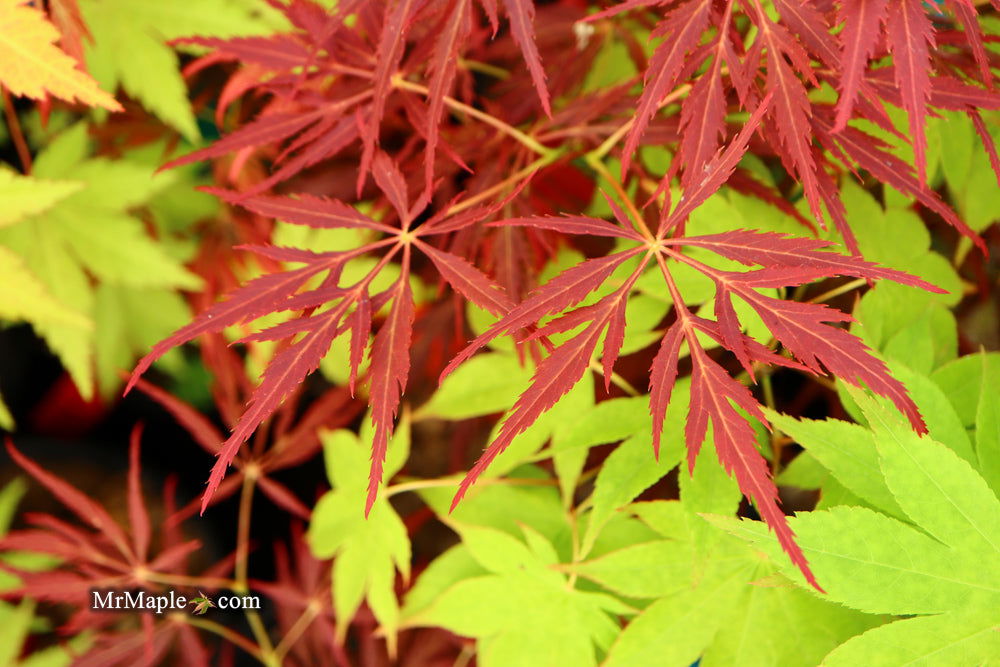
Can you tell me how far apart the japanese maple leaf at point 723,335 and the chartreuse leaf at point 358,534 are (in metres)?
0.38

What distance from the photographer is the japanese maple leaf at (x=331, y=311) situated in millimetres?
454

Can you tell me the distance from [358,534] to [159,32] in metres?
0.68

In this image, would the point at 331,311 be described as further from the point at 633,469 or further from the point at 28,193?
the point at 28,193

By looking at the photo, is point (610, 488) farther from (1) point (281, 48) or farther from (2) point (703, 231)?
(1) point (281, 48)

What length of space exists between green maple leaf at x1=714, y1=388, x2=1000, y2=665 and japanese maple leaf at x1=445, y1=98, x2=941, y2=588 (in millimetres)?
44

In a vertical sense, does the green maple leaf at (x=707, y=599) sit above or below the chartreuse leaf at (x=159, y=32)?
below

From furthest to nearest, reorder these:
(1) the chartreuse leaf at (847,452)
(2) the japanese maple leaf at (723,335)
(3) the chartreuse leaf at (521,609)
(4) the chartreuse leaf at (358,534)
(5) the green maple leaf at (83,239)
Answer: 1. (5) the green maple leaf at (83,239)
2. (4) the chartreuse leaf at (358,534)
3. (3) the chartreuse leaf at (521,609)
4. (1) the chartreuse leaf at (847,452)
5. (2) the japanese maple leaf at (723,335)


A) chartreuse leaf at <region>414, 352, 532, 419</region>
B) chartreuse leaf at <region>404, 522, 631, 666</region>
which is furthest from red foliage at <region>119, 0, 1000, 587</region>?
chartreuse leaf at <region>404, 522, 631, 666</region>

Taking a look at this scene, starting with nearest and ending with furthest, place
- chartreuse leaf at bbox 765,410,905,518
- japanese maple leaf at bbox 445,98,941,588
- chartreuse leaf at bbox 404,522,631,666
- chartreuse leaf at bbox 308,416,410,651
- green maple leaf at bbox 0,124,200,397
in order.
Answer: japanese maple leaf at bbox 445,98,941,588, chartreuse leaf at bbox 765,410,905,518, chartreuse leaf at bbox 404,522,631,666, chartreuse leaf at bbox 308,416,410,651, green maple leaf at bbox 0,124,200,397

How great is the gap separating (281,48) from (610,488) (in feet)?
1.61

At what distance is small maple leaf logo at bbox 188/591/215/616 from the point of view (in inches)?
28.4

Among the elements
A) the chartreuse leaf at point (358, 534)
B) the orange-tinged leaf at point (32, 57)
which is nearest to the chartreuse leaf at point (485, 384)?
the chartreuse leaf at point (358, 534)

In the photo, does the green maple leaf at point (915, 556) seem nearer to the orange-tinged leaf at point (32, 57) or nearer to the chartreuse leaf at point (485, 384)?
the chartreuse leaf at point (485, 384)

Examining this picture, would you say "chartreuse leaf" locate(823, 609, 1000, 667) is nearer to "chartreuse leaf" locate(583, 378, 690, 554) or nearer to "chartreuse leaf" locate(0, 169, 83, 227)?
"chartreuse leaf" locate(583, 378, 690, 554)
